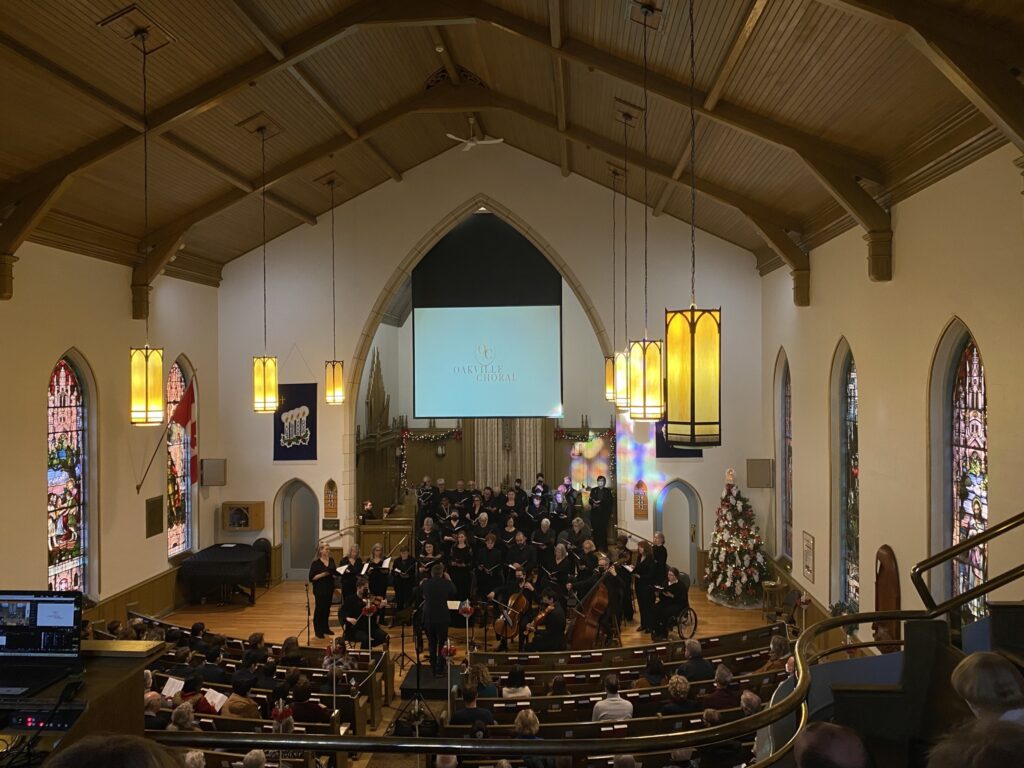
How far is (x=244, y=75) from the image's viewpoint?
880 centimetres

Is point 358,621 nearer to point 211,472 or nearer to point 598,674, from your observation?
point 598,674

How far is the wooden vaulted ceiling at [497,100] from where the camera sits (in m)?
6.36

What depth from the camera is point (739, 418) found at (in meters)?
14.4

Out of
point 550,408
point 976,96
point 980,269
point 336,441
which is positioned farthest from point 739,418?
point 976,96

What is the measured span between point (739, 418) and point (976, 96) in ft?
31.3

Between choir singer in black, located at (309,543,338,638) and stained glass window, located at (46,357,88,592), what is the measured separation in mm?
3039

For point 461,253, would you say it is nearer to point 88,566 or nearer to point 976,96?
point 88,566

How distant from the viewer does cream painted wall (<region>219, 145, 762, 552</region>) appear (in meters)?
14.9

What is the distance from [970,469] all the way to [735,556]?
262 inches

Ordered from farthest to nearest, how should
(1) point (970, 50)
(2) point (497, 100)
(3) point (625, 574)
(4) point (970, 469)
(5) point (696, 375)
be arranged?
(2) point (497, 100) < (3) point (625, 574) < (4) point (970, 469) < (1) point (970, 50) < (5) point (696, 375)

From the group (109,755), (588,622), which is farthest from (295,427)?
(109,755)

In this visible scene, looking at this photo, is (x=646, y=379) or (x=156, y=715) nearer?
(x=156, y=715)

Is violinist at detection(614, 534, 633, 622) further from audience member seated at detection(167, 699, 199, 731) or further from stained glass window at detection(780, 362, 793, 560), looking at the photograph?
audience member seated at detection(167, 699, 199, 731)

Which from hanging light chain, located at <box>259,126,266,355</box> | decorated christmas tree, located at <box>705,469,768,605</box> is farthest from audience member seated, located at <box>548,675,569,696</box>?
hanging light chain, located at <box>259,126,266,355</box>
